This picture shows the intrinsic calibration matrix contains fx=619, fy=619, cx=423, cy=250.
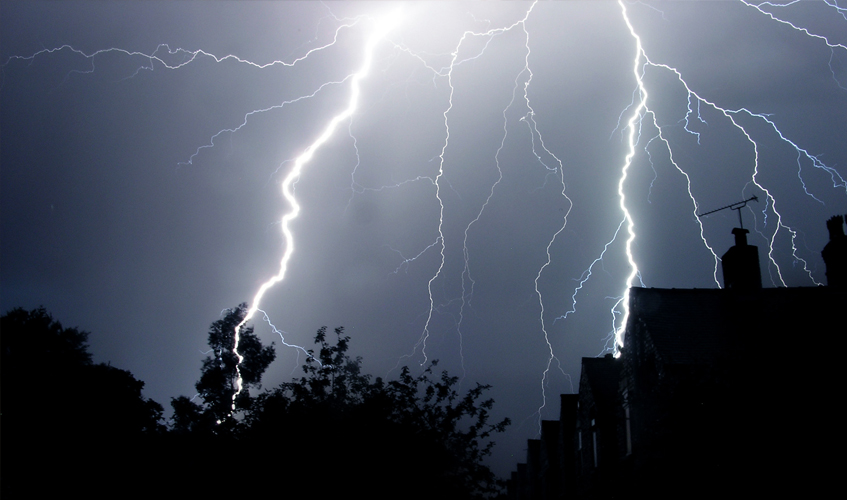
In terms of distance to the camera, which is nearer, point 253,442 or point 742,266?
point 253,442

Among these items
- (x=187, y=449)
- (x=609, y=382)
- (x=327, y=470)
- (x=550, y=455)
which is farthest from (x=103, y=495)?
(x=550, y=455)

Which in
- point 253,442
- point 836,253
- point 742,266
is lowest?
point 253,442

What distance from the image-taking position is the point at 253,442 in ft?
39.0

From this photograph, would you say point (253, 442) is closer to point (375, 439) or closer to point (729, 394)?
point (375, 439)

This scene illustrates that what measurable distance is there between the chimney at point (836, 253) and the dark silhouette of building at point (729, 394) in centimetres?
475

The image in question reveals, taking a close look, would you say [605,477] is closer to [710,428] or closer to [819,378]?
[710,428]

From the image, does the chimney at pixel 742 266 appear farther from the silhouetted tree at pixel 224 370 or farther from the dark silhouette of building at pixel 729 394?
the silhouetted tree at pixel 224 370

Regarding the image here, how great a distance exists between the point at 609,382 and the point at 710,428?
25.5 ft

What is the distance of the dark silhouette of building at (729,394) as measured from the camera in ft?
33.6

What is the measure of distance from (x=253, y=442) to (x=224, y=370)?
28365mm

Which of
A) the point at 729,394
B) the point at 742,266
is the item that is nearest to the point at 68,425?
the point at 729,394

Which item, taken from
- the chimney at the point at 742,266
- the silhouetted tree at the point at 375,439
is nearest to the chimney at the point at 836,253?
the chimney at the point at 742,266

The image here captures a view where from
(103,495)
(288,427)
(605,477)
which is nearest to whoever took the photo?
(288,427)

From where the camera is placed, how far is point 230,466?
37.1 feet
